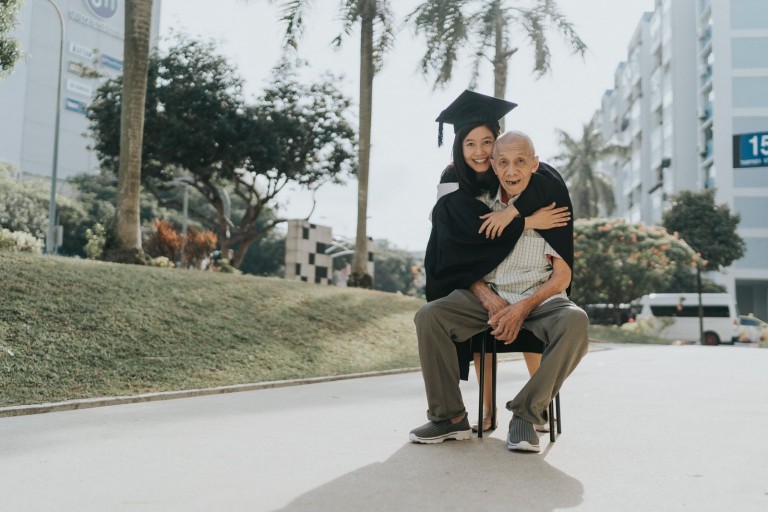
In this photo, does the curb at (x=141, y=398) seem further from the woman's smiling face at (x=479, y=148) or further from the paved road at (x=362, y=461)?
the woman's smiling face at (x=479, y=148)

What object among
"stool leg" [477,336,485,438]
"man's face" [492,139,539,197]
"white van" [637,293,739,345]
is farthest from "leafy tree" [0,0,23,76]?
"white van" [637,293,739,345]

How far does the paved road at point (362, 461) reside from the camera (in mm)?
3039

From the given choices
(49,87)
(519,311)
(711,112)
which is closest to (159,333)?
(519,311)

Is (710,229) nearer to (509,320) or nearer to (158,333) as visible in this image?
(158,333)

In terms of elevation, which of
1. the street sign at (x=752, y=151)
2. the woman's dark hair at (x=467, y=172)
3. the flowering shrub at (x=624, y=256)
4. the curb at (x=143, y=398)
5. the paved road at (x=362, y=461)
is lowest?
the curb at (x=143, y=398)

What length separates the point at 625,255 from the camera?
109 feet

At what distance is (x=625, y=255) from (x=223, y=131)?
16759 millimetres

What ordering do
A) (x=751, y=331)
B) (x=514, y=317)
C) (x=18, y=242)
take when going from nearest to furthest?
(x=514, y=317)
(x=18, y=242)
(x=751, y=331)

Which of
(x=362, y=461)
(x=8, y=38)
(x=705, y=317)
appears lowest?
(x=362, y=461)

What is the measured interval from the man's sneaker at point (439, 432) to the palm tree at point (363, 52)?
49.2ft

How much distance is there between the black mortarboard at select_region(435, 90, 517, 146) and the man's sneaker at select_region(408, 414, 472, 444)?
166 centimetres

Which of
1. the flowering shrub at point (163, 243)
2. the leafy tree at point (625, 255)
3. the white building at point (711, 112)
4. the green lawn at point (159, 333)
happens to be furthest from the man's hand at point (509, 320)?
the white building at point (711, 112)

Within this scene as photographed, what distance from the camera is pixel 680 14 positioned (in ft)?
210

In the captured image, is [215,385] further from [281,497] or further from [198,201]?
[198,201]
